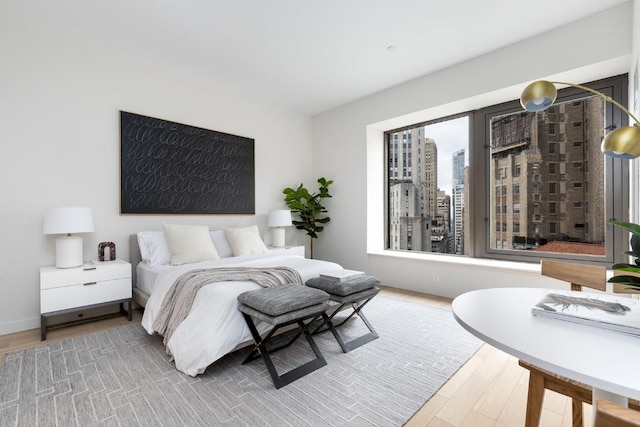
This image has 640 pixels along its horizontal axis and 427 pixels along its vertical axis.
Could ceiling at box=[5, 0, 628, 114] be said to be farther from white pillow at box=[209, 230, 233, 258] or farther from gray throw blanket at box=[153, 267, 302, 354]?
gray throw blanket at box=[153, 267, 302, 354]

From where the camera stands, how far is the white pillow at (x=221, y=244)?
3.78 metres

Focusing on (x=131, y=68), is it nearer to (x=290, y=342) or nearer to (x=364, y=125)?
(x=364, y=125)

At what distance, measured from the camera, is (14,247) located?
280 centimetres

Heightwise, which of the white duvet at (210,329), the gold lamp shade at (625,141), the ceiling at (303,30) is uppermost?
the ceiling at (303,30)

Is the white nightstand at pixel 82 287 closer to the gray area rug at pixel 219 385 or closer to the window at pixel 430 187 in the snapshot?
the gray area rug at pixel 219 385

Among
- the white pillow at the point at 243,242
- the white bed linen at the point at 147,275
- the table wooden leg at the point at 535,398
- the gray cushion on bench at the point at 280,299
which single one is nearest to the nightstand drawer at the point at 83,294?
the white bed linen at the point at 147,275

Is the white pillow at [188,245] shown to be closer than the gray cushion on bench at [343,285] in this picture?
No

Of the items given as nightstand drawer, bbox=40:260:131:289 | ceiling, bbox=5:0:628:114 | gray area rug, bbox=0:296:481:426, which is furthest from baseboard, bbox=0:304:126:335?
ceiling, bbox=5:0:628:114

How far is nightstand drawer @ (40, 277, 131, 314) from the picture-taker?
8.68 feet

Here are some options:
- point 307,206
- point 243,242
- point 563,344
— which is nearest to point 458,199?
point 307,206

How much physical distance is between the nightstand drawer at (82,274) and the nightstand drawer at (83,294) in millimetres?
39

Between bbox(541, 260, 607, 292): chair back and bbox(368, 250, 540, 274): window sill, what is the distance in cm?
154

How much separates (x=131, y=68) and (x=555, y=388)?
4.54 meters

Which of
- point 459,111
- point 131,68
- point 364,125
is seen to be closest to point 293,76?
point 364,125
